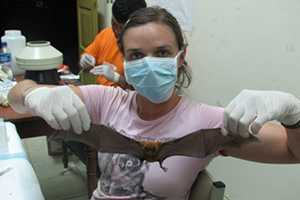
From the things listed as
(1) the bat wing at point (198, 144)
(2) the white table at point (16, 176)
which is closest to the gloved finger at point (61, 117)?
(2) the white table at point (16, 176)

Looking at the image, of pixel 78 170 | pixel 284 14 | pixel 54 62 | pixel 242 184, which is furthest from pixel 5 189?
pixel 78 170

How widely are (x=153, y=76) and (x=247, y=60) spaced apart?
0.92 m

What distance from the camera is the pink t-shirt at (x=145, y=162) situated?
3.57ft

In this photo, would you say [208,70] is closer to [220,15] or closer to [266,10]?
[220,15]

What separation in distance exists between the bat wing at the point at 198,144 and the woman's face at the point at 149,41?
26cm

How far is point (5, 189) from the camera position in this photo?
885mm

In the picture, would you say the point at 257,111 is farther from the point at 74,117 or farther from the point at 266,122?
the point at 74,117

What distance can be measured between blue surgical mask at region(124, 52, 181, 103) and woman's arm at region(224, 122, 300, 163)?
0.25 metres

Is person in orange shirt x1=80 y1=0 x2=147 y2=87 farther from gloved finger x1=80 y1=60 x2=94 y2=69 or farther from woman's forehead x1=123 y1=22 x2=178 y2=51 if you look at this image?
woman's forehead x1=123 y1=22 x2=178 y2=51

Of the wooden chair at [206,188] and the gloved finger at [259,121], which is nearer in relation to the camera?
the gloved finger at [259,121]

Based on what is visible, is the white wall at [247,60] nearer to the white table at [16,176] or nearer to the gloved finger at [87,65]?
the gloved finger at [87,65]

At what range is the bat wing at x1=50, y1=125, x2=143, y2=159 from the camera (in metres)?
1.04

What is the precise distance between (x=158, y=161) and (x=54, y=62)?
107cm

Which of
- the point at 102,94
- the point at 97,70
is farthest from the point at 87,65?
the point at 102,94
